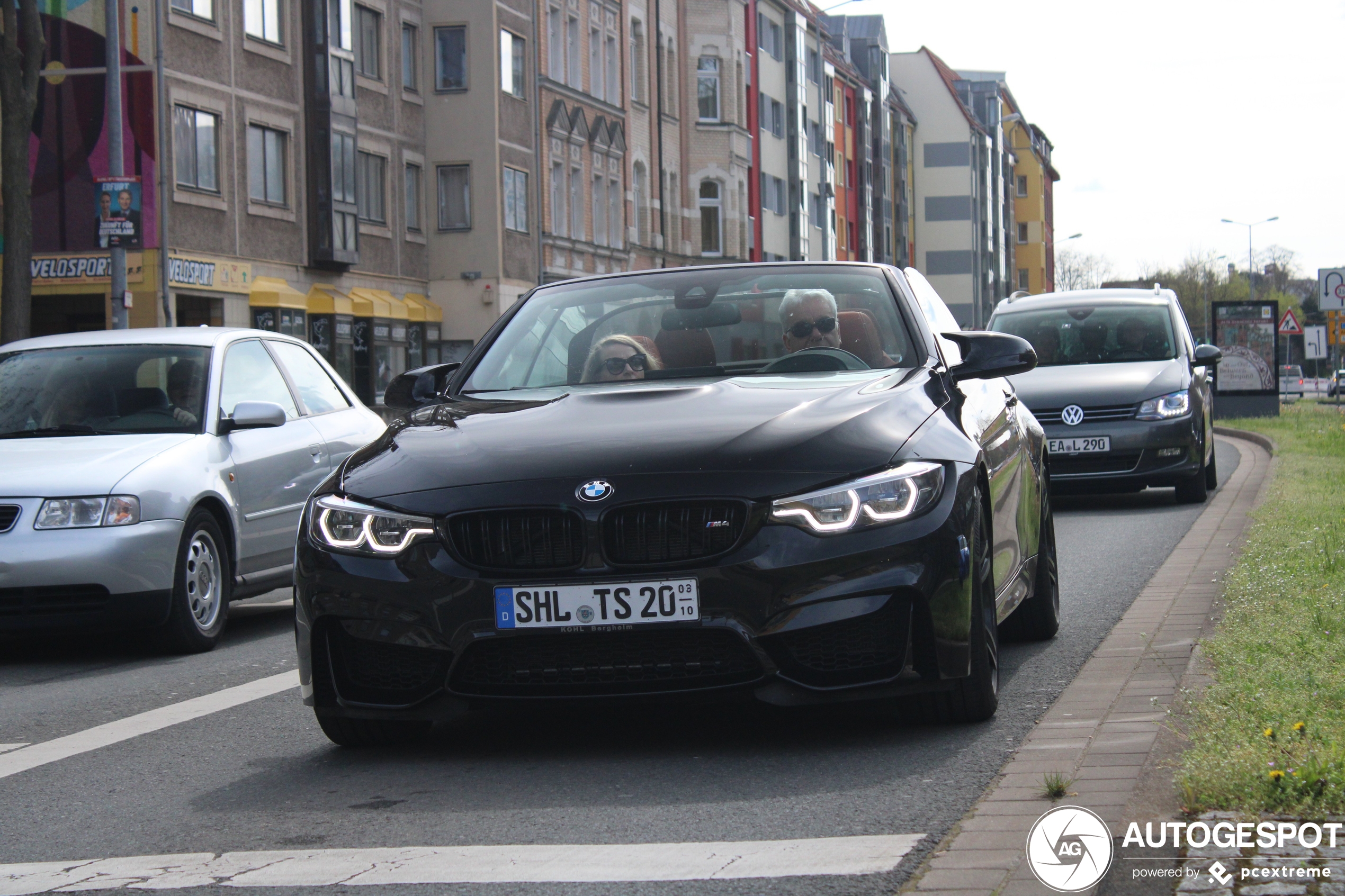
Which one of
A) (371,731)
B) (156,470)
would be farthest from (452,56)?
(371,731)

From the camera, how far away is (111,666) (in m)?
8.71

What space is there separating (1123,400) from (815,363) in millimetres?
9668

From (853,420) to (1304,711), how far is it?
148 cm

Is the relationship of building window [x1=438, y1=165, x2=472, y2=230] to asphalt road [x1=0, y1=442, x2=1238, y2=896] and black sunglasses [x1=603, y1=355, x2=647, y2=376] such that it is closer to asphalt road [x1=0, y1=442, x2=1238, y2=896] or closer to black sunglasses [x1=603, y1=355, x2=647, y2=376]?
asphalt road [x1=0, y1=442, x2=1238, y2=896]

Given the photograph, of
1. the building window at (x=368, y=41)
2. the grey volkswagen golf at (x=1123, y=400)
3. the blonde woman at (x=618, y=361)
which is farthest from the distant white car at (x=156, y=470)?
the building window at (x=368, y=41)

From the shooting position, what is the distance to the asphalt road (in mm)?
4539

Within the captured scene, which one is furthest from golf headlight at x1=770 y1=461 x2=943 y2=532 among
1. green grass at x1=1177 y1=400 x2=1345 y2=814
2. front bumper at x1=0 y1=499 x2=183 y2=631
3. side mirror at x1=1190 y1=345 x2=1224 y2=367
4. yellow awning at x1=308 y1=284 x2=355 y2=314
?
yellow awning at x1=308 y1=284 x2=355 y2=314

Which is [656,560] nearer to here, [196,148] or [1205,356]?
[1205,356]

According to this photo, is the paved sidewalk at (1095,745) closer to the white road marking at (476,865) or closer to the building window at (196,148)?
the white road marking at (476,865)

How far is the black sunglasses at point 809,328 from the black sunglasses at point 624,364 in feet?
1.77

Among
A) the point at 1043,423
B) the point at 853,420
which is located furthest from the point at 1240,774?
the point at 1043,423

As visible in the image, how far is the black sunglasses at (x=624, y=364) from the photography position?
6.57m

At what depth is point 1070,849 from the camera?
3938 millimetres

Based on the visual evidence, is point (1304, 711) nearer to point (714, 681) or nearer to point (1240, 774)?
point (1240, 774)
